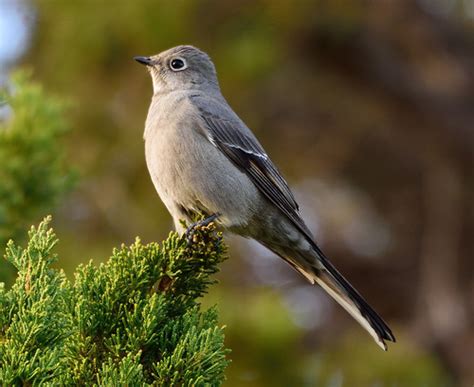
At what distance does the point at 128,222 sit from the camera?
8312 millimetres

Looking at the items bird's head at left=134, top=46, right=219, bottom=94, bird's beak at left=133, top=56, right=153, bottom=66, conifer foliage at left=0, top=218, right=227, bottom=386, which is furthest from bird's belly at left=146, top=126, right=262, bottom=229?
conifer foliage at left=0, top=218, right=227, bottom=386

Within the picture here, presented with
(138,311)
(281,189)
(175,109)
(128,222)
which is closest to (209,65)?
(175,109)

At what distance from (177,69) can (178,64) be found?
0.06 meters

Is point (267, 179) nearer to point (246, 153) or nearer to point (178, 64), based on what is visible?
point (246, 153)

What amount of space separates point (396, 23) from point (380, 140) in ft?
5.79

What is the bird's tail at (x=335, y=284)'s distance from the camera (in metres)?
4.34

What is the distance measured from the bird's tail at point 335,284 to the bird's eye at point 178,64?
1.63 metres

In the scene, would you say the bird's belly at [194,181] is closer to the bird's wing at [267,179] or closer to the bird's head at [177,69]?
the bird's wing at [267,179]

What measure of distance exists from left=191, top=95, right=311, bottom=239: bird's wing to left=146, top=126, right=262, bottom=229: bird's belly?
200 millimetres

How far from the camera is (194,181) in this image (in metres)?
4.57

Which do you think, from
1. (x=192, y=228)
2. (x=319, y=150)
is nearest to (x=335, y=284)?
(x=192, y=228)

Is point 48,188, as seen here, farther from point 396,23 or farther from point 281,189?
point 396,23

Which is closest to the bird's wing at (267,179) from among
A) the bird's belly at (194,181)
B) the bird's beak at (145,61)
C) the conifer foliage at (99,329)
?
the bird's belly at (194,181)

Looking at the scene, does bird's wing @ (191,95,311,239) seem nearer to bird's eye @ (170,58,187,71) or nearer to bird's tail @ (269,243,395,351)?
bird's tail @ (269,243,395,351)
